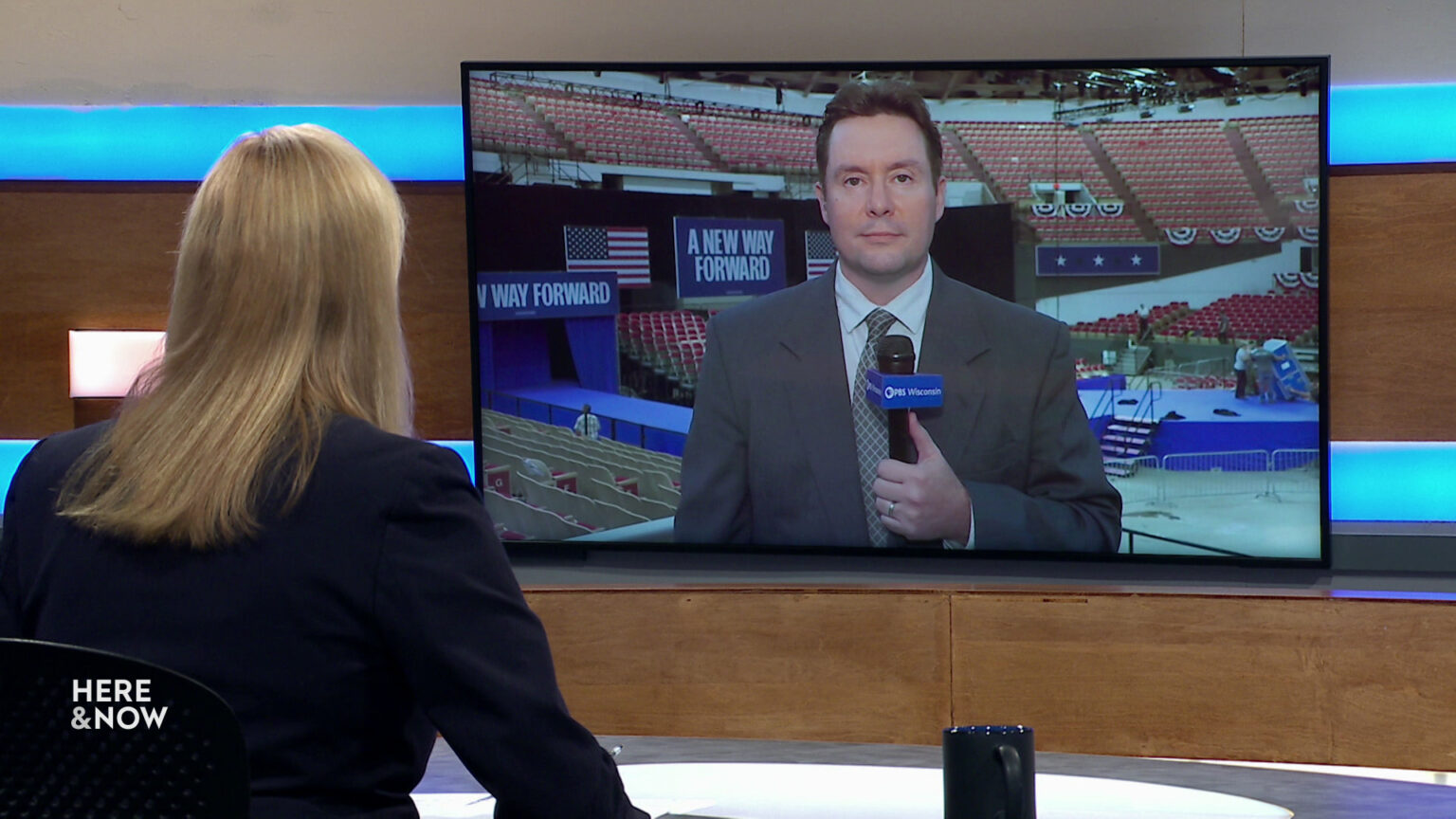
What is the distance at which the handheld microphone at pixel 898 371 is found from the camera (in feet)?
12.5

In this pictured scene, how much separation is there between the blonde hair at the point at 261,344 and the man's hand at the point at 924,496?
8.75ft

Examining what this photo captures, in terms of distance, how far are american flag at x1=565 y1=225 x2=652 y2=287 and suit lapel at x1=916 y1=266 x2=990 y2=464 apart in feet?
2.66

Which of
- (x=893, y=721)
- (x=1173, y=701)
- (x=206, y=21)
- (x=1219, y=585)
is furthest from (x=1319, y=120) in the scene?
(x=206, y=21)

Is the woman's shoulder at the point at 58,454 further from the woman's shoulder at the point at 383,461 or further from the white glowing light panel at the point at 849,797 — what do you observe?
the white glowing light panel at the point at 849,797

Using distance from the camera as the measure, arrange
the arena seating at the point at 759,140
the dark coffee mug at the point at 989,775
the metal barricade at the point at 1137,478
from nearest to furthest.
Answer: the dark coffee mug at the point at 989,775
the metal barricade at the point at 1137,478
the arena seating at the point at 759,140

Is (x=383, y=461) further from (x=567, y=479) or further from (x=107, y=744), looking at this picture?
(x=567, y=479)

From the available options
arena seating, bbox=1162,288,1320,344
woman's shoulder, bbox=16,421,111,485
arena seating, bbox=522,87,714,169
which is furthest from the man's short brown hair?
woman's shoulder, bbox=16,421,111,485

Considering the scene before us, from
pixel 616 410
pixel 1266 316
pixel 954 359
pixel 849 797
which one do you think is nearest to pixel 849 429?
pixel 954 359

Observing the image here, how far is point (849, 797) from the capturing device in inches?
57.3

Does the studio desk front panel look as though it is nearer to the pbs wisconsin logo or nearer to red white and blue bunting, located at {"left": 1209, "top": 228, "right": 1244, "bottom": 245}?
red white and blue bunting, located at {"left": 1209, "top": 228, "right": 1244, "bottom": 245}

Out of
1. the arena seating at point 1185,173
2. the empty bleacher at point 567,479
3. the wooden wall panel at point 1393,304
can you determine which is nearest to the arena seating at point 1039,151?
the arena seating at point 1185,173

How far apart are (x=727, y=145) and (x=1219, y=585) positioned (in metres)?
1.83

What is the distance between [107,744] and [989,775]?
727 millimetres

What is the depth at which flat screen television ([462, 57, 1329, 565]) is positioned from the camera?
144 inches
